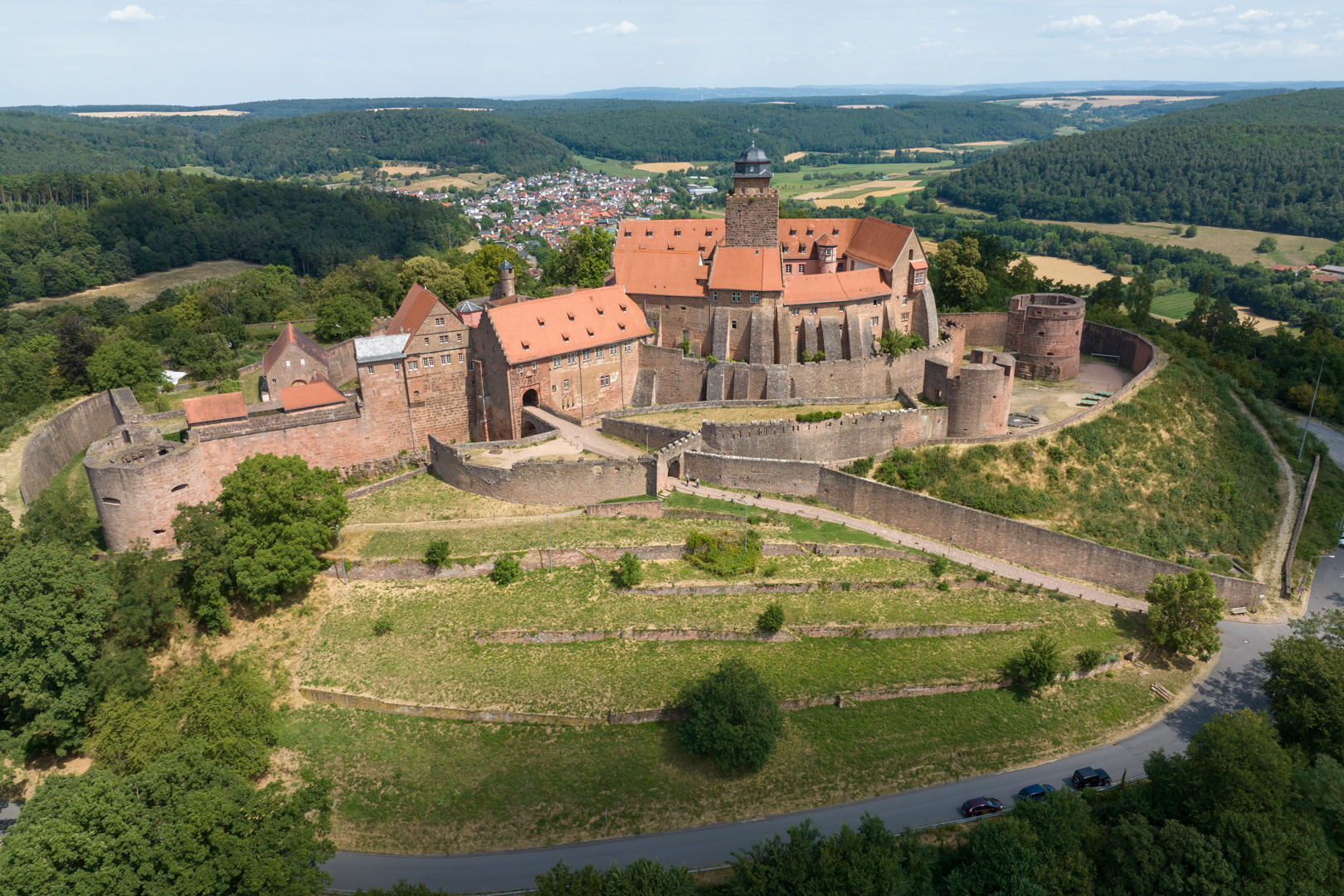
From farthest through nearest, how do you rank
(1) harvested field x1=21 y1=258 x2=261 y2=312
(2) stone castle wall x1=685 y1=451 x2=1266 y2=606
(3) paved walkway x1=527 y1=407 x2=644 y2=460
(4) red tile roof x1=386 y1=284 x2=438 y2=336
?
(1) harvested field x1=21 y1=258 x2=261 y2=312 → (4) red tile roof x1=386 y1=284 x2=438 y2=336 → (3) paved walkway x1=527 y1=407 x2=644 y2=460 → (2) stone castle wall x1=685 y1=451 x2=1266 y2=606

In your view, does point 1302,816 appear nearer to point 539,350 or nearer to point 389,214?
point 539,350

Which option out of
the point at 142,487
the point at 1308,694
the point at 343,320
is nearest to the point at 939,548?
the point at 1308,694

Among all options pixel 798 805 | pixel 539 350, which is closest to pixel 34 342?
pixel 539 350

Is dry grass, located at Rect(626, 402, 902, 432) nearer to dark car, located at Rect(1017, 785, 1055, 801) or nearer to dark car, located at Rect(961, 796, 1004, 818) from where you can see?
dark car, located at Rect(1017, 785, 1055, 801)

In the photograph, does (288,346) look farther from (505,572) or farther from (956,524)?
(956,524)

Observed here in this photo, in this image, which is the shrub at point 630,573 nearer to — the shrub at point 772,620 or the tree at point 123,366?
the shrub at point 772,620

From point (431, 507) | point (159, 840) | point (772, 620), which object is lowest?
point (772, 620)

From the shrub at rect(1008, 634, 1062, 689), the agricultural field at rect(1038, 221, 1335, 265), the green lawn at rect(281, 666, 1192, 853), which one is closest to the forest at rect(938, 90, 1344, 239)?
the agricultural field at rect(1038, 221, 1335, 265)
